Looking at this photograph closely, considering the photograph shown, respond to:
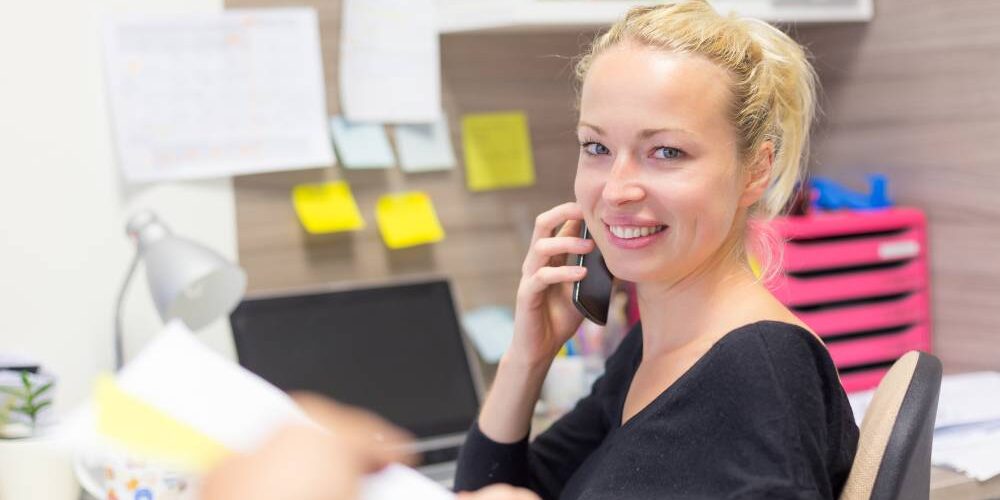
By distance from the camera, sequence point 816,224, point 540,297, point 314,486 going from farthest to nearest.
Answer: point 816,224
point 540,297
point 314,486

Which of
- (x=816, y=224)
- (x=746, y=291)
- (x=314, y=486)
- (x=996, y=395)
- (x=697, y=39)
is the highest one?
(x=697, y=39)

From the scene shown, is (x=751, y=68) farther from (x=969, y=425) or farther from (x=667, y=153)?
(x=969, y=425)

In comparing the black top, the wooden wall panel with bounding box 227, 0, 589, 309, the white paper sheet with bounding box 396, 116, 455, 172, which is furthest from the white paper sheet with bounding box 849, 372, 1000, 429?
the white paper sheet with bounding box 396, 116, 455, 172

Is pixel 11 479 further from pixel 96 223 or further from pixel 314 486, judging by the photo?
pixel 314 486

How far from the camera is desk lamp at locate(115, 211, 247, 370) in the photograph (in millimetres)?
1347

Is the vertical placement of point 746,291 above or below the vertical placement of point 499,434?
above

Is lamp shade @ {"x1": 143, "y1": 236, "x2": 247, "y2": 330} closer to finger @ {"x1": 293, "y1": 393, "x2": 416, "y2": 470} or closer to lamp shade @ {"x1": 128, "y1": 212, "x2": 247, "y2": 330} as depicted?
lamp shade @ {"x1": 128, "y1": 212, "x2": 247, "y2": 330}

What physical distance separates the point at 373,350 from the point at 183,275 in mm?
393

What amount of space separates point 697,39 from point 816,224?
0.81 metres

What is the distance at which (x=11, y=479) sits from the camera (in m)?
1.29

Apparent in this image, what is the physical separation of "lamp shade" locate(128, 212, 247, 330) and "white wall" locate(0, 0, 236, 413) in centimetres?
15

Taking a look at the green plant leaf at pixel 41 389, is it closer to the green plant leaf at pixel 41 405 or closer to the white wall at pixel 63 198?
the green plant leaf at pixel 41 405

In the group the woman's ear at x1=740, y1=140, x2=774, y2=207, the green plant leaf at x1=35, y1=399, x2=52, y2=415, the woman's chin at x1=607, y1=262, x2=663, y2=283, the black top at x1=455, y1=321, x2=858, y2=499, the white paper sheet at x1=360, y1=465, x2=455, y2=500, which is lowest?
the green plant leaf at x1=35, y1=399, x2=52, y2=415

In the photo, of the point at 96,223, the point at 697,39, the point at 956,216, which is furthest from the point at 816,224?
the point at 96,223
